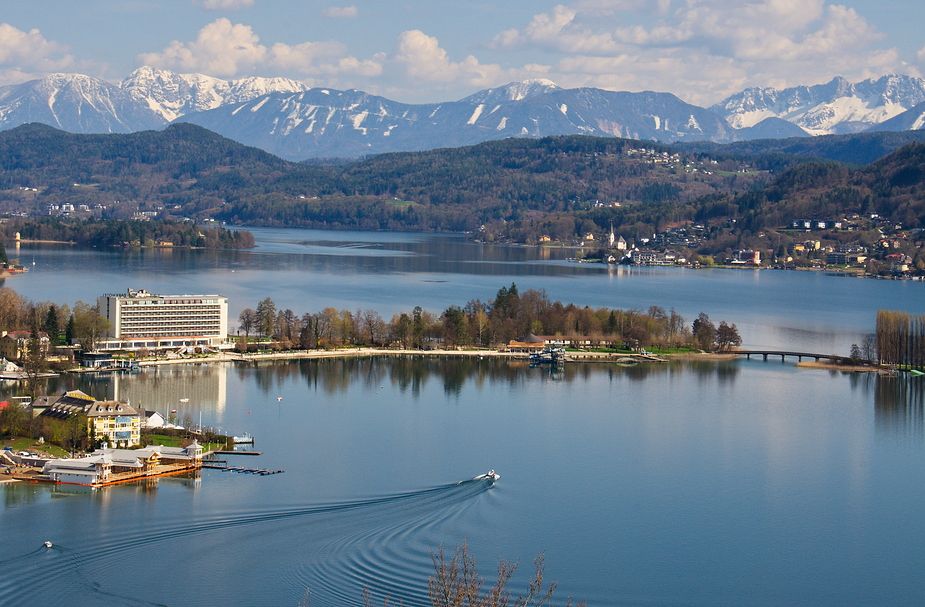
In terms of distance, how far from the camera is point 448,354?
72.1 ft

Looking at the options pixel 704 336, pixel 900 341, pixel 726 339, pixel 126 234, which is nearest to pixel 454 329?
pixel 704 336

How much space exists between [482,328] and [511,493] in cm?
1163

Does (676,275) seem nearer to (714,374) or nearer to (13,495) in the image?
(714,374)

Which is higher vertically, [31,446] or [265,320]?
[265,320]

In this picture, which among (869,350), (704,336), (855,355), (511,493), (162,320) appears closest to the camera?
(511,493)

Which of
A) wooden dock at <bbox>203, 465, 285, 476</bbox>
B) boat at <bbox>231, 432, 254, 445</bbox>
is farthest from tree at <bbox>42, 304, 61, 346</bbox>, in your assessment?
wooden dock at <bbox>203, 465, 285, 476</bbox>

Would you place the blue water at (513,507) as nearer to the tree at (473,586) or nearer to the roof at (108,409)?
the tree at (473,586)

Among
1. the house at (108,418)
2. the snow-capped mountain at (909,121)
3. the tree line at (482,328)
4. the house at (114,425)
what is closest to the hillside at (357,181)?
the tree line at (482,328)

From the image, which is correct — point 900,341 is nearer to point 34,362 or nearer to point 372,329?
point 372,329

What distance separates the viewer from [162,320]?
21.4 meters

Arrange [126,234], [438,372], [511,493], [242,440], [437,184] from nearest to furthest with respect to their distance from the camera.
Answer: [511,493]
[242,440]
[438,372]
[126,234]
[437,184]

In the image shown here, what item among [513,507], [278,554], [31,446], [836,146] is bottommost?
[278,554]

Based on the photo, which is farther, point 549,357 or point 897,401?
point 549,357

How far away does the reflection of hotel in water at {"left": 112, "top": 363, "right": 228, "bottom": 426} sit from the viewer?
1578 centimetres
